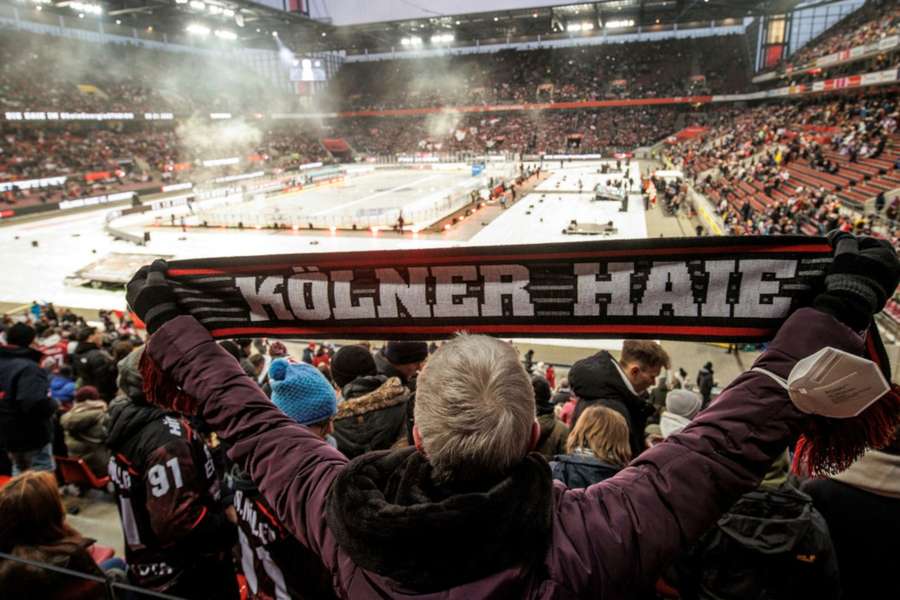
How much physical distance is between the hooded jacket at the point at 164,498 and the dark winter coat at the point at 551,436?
1759 mm

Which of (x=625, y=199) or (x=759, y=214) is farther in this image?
(x=625, y=199)

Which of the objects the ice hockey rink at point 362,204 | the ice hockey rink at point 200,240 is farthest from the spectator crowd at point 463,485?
the ice hockey rink at point 362,204

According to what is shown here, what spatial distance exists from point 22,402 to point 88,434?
1.93 ft

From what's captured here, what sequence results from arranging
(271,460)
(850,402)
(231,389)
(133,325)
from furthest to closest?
(133,325), (231,389), (271,460), (850,402)

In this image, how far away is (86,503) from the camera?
16.0 ft

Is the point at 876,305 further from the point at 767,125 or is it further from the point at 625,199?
the point at 767,125

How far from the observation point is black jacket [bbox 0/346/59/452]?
4.61 metres

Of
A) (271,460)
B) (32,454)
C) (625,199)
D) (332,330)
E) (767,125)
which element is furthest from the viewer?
(767,125)

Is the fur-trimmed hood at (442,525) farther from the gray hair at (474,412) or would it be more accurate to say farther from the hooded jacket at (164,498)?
the hooded jacket at (164,498)

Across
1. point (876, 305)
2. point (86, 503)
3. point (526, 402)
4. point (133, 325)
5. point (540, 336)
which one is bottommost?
point (133, 325)

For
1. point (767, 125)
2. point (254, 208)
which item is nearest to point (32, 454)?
point (254, 208)

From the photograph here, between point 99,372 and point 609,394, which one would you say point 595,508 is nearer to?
point 609,394

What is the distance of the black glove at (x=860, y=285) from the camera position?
1.33 metres

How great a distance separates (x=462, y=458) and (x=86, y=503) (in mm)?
5202
